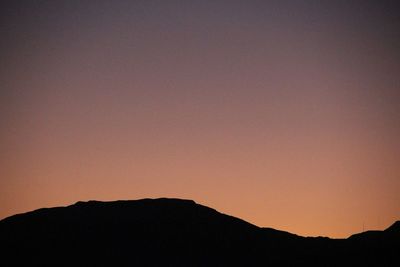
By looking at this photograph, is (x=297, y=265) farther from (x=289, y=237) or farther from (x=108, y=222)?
(x=108, y=222)

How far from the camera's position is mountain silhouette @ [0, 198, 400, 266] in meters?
59.0

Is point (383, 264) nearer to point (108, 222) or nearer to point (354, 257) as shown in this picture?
point (354, 257)

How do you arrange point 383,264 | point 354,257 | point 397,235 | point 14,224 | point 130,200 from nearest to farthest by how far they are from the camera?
point 383,264, point 354,257, point 397,235, point 14,224, point 130,200

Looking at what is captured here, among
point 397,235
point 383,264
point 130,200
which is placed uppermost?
point 130,200

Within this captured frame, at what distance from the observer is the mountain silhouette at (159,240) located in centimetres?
5901

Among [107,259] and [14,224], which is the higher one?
[14,224]

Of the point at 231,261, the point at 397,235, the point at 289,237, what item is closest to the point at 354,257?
the point at 397,235

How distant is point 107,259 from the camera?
61.2 metres

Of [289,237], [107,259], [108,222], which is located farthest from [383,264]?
[108,222]

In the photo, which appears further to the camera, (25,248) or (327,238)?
(327,238)

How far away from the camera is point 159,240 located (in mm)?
67125

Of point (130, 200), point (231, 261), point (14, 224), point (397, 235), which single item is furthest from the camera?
point (130, 200)

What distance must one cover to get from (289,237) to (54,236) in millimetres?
29940

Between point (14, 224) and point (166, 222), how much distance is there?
19270 millimetres
